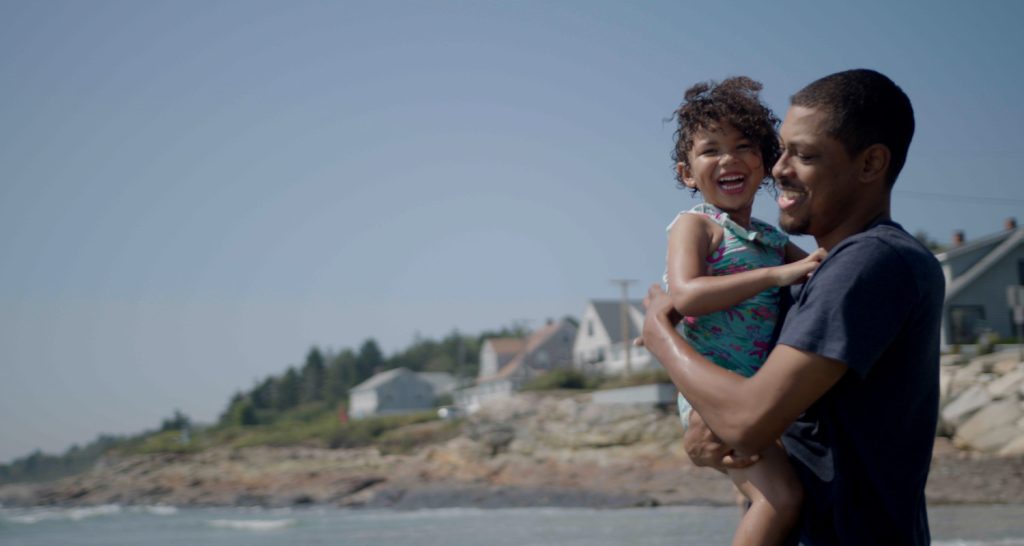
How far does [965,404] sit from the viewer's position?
23.1 metres

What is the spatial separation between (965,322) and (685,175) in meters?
29.1

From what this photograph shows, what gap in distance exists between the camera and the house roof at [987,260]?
95.8 ft

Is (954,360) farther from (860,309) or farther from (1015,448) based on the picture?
(860,309)

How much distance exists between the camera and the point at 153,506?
3875 centimetres

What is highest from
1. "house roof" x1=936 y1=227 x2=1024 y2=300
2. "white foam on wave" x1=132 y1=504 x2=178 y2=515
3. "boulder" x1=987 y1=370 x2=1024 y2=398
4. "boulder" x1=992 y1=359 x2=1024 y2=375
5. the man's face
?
the man's face

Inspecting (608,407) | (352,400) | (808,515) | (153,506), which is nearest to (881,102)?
(808,515)

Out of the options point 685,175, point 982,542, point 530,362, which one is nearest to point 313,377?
point 530,362

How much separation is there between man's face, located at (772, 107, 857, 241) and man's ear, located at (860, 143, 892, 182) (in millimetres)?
19

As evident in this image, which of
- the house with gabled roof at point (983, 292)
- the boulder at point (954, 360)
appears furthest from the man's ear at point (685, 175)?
the house with gabled roof at point (983, 292)

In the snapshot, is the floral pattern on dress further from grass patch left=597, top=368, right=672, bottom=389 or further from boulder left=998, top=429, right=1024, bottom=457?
grass patch left=597, top=368, right=672, bottom=389

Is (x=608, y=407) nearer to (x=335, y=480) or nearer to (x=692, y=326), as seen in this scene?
(x=335, y=480)

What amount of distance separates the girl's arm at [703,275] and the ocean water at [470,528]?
976cm

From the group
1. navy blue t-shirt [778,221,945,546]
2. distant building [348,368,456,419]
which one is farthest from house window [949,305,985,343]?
distant building [348,368,456,419]

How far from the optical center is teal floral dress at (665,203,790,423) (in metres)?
2.19
